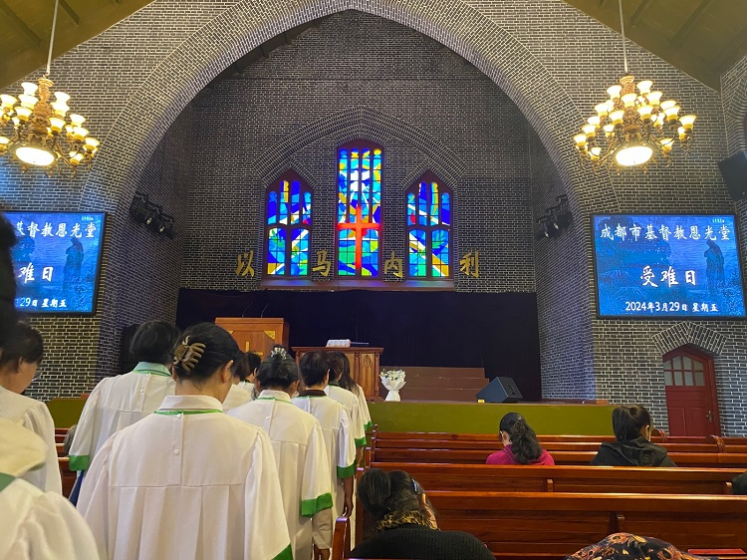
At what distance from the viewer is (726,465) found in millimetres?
4266

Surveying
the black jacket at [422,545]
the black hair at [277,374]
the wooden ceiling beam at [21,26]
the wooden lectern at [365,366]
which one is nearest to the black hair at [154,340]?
the black hair at [277,374]

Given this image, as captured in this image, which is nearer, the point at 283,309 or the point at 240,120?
the point at 283,309

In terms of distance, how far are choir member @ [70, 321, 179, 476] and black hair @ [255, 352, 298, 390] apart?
44 centimetres

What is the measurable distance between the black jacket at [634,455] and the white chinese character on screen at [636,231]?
637 cm

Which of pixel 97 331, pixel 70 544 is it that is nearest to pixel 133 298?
pixel 97 331

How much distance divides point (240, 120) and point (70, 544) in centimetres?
1469

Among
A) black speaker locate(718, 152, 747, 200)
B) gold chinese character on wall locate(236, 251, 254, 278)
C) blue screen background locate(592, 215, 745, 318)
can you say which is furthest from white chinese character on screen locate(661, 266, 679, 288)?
gold chinese character on wall locate(236, 251, 254, 278)

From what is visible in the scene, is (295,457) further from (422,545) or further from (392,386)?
(392,386)

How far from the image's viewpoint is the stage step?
12.2m

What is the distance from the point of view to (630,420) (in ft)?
10.3

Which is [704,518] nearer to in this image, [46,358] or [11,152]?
[46,358]

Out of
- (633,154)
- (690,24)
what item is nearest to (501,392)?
(633,154)

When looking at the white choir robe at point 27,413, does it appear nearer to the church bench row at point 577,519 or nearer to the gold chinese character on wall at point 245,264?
the church bench row at point 577,519

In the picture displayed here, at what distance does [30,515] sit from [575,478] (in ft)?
9.40
